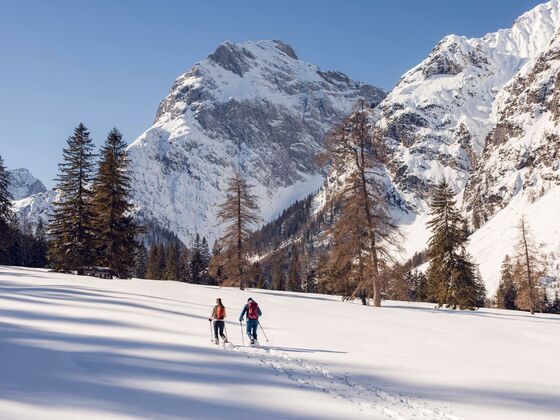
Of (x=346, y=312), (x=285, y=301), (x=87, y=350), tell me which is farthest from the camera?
(x=285, y=301)

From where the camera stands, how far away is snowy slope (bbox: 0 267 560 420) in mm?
8516

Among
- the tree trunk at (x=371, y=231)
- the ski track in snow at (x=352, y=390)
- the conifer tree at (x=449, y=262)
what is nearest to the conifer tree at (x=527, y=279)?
the conifer tree at (x=449, y=262)

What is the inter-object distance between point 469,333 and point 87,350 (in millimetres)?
15962

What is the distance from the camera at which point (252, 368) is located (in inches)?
480

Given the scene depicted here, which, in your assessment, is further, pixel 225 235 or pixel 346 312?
pixel 225 235

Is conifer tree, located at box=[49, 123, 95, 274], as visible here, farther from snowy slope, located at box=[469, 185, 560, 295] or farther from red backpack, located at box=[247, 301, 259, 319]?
snowy slope, located at box=[469, 185, 560, 295]

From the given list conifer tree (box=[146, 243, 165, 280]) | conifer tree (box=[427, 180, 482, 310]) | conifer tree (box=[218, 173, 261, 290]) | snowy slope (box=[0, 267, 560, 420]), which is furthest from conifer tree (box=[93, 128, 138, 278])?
conifer tree (box=[146, 243, 165, 280])

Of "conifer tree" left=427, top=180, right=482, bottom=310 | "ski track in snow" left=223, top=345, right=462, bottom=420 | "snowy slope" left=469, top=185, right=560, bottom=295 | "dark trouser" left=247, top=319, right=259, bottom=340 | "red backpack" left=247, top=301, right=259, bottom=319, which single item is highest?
"snowy slope" left=469, top=185, right=560, bottom=295

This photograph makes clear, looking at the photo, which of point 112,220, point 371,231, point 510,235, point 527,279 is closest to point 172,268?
point 112,220

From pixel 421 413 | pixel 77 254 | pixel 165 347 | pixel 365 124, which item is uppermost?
pixel 365 124

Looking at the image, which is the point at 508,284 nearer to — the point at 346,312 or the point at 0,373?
the point at 346,312

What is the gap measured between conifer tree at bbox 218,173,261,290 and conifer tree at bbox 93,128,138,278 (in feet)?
26.2

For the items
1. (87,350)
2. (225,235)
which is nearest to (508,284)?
(225,235)

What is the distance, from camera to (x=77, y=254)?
38.9 m
